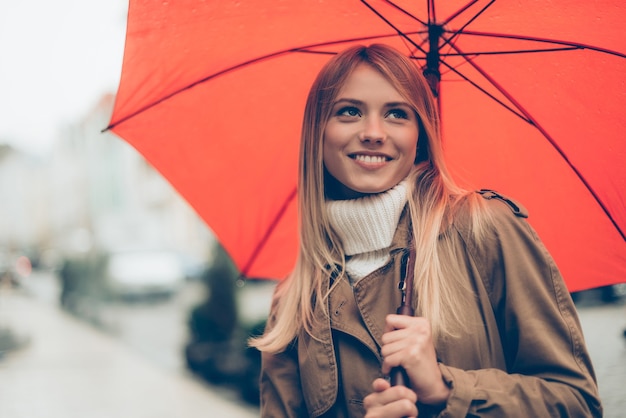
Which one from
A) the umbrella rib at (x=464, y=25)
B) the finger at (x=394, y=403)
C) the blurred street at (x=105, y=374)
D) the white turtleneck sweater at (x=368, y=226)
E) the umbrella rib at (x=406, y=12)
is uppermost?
the umbrella rib at (x=406, y=12)

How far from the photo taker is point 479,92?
263 centimetres

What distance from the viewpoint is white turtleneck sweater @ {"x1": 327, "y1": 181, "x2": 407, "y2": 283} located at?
2.12 metres

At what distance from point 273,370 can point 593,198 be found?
1.31m

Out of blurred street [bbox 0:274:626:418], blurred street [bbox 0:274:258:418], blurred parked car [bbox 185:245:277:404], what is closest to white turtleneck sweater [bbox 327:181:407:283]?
blurred street [bbox 0:274:626:418]

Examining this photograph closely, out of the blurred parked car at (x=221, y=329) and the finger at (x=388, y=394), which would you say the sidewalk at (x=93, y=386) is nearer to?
the blurred parked car at (x=221, y=329)

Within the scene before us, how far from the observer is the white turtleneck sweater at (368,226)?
2.12 meters

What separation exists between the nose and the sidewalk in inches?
234

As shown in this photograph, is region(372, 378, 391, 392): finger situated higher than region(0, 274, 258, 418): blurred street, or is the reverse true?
region(372, 378, 391, 392): finger

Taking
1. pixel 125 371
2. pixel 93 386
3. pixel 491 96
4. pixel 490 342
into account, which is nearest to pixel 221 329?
pixel 93 386

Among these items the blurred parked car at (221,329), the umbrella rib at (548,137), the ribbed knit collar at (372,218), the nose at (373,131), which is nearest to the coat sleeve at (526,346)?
the ribbed knit collar at (372,218)

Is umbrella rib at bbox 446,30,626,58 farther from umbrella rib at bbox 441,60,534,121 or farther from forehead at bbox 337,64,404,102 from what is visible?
forehead at bbox 337,64,404,102

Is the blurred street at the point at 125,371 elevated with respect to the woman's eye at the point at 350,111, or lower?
lower

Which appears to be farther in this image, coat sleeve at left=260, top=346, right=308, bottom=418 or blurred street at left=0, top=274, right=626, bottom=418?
blurred street at left=0, top=274, right=626, bottom=418

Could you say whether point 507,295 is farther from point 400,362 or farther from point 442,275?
point 400,362
